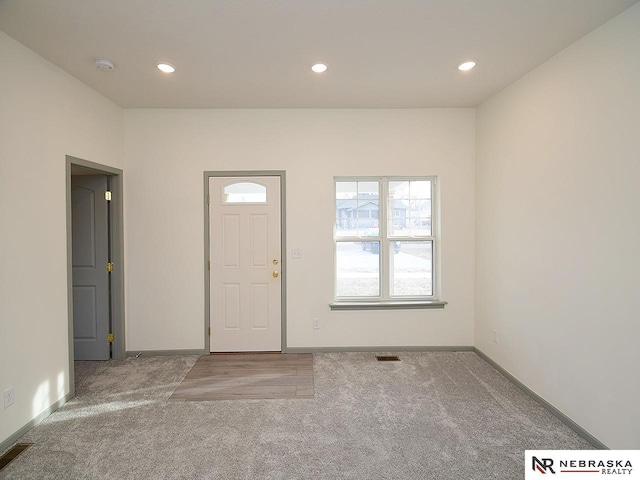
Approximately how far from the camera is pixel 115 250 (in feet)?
12.0

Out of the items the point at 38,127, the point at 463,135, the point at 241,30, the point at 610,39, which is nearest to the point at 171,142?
the point at 38,127

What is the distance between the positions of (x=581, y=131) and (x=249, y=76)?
104 inches

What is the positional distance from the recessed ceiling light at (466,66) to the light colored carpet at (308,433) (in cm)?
282

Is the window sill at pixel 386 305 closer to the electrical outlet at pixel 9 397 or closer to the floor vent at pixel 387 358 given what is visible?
the floor vent at pixel 387 358

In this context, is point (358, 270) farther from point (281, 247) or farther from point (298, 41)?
point (298, 41)

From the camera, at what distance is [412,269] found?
402 cm

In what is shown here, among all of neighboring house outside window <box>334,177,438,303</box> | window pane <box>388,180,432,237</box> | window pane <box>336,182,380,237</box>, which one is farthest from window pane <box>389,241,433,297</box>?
window pane <box>336,182,380,237</box>

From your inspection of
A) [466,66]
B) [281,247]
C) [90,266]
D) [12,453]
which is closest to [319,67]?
[466,66]

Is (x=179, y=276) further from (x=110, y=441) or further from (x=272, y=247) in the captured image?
(x=110, y=441)

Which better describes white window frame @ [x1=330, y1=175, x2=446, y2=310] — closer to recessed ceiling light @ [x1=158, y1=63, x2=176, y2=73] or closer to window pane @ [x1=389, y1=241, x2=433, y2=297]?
window pane @ [x1=389, y1=241, x2=433, y2=297]

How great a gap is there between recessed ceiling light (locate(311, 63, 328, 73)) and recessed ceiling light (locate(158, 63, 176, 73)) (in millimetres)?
1169

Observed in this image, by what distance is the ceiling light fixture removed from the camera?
2.61 m

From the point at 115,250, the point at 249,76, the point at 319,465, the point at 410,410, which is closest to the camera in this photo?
the point at 319,465

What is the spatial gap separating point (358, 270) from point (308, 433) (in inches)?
79.6
